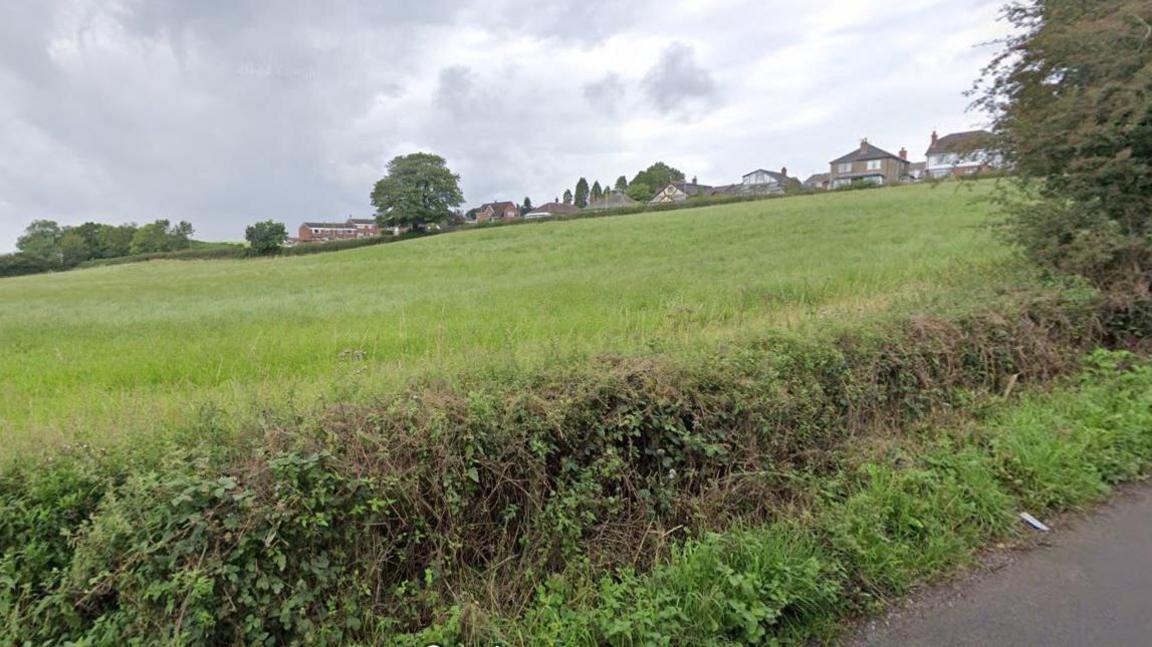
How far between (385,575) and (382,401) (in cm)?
96

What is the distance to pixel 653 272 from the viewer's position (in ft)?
47.7

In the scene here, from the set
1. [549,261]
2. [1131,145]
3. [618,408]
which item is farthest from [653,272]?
[618,408]

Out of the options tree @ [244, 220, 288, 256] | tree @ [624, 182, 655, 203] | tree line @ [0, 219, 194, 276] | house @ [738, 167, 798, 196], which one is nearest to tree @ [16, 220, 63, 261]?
tree line @ [0, 219, 194, 276]

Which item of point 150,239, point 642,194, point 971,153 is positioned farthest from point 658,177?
point 971,153

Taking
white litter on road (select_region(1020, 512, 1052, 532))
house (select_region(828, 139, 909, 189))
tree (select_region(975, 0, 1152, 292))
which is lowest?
white litter on road (select_region(1020, 512, 1052, 532))

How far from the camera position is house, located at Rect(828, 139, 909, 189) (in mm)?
79500

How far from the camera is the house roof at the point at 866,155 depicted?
7994 cm

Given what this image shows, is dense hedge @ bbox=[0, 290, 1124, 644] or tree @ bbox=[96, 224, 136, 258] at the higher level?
tree @ bbox=[96, 224, 136, 258]

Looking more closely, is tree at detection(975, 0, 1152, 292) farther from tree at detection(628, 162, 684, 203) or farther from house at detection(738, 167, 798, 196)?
tree at detection(628, 162, 684, 203)

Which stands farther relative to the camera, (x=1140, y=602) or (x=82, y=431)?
(x=82, y=431)

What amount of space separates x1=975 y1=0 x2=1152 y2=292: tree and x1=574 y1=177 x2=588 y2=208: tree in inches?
4860

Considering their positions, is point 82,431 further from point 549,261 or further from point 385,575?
point 549,261

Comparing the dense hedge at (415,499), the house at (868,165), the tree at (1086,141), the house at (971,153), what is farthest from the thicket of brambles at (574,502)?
the house at (868,165)

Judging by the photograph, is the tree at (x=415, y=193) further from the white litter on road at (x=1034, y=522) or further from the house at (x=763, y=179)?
the white litter on road at (x=1034, y=522)
